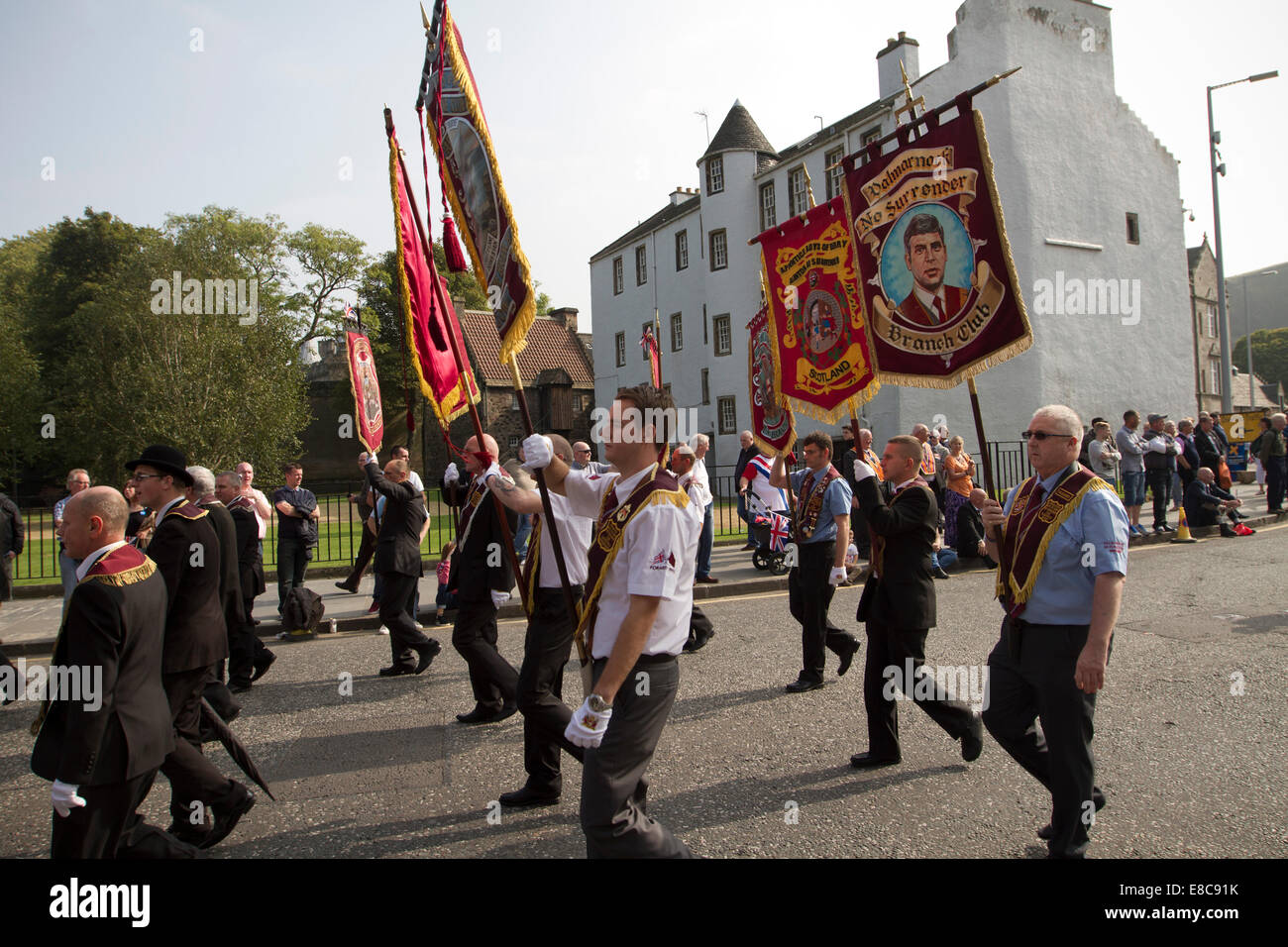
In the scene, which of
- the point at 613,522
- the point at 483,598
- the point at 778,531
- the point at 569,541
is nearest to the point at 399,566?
the point at 483,598

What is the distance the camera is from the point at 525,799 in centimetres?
441

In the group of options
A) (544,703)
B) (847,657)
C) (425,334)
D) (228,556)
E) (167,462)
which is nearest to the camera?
(167,462)

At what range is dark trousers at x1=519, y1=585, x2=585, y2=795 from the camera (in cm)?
444

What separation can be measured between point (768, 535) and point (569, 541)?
762cm

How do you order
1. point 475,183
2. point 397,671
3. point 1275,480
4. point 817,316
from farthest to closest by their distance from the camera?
point 1275,480 → point 397,671 → point 817,316 → point 475,183

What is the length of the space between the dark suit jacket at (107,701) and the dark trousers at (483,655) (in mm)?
2424

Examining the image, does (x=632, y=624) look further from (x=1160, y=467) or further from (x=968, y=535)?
(x=1160, y=467)

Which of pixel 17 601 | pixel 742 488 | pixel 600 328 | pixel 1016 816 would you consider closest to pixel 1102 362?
pixel 742 488

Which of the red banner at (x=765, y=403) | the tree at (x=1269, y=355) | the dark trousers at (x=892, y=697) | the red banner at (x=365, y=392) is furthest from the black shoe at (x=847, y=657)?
the tree at (x=1269, y=355)

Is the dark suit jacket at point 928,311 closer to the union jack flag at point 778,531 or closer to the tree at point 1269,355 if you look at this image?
the union jack flag at point 778,531

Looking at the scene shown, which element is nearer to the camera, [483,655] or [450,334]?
[450,334]
